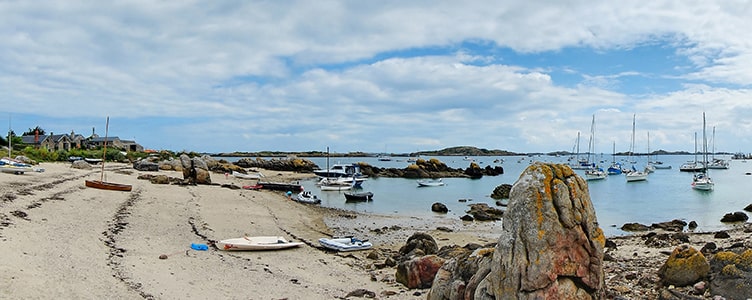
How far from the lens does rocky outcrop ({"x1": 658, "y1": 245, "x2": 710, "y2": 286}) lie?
10.6m

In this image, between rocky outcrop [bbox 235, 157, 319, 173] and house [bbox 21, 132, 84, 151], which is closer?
house [bbox 21, 132, 84, 151]

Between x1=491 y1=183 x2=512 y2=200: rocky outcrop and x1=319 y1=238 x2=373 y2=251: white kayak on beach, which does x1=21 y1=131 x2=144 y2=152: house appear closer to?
x1=491 y1=183 x2=512 y2=200: rocky outcrop

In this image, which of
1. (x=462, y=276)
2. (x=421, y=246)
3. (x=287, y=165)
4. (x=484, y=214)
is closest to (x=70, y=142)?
(x=287, y=165)

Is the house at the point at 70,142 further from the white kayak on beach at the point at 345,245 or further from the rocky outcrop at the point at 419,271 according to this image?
the rocky outcrop at the point at 419,271

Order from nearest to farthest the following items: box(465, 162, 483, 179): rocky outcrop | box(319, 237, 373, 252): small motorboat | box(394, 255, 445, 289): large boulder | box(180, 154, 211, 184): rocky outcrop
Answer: box(394, 255, 445, 289): large boulder
box(319, 237, 373, 252): small motorboat
box(180, 154, 211, 184): rocky outcrop
box(465, 162, 483, 179): rocky outcrop

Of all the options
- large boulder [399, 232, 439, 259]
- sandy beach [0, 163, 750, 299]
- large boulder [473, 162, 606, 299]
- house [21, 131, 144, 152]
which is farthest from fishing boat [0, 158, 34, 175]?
house [21, 131, 144, 152]

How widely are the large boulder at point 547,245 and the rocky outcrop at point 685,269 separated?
3425 mm

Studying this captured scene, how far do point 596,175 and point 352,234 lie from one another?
227 feet

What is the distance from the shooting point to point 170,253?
16.8 metres

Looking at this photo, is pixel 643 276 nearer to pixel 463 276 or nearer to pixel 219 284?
pixel 463 276

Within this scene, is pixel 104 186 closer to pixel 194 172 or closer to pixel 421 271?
pixel 194 172

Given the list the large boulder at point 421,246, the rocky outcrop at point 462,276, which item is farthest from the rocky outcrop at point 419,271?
the large boulder at point 421,246

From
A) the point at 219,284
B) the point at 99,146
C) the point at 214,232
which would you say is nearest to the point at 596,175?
the point at 214,232

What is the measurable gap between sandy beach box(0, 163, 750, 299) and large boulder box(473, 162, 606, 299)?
360 centimetres
